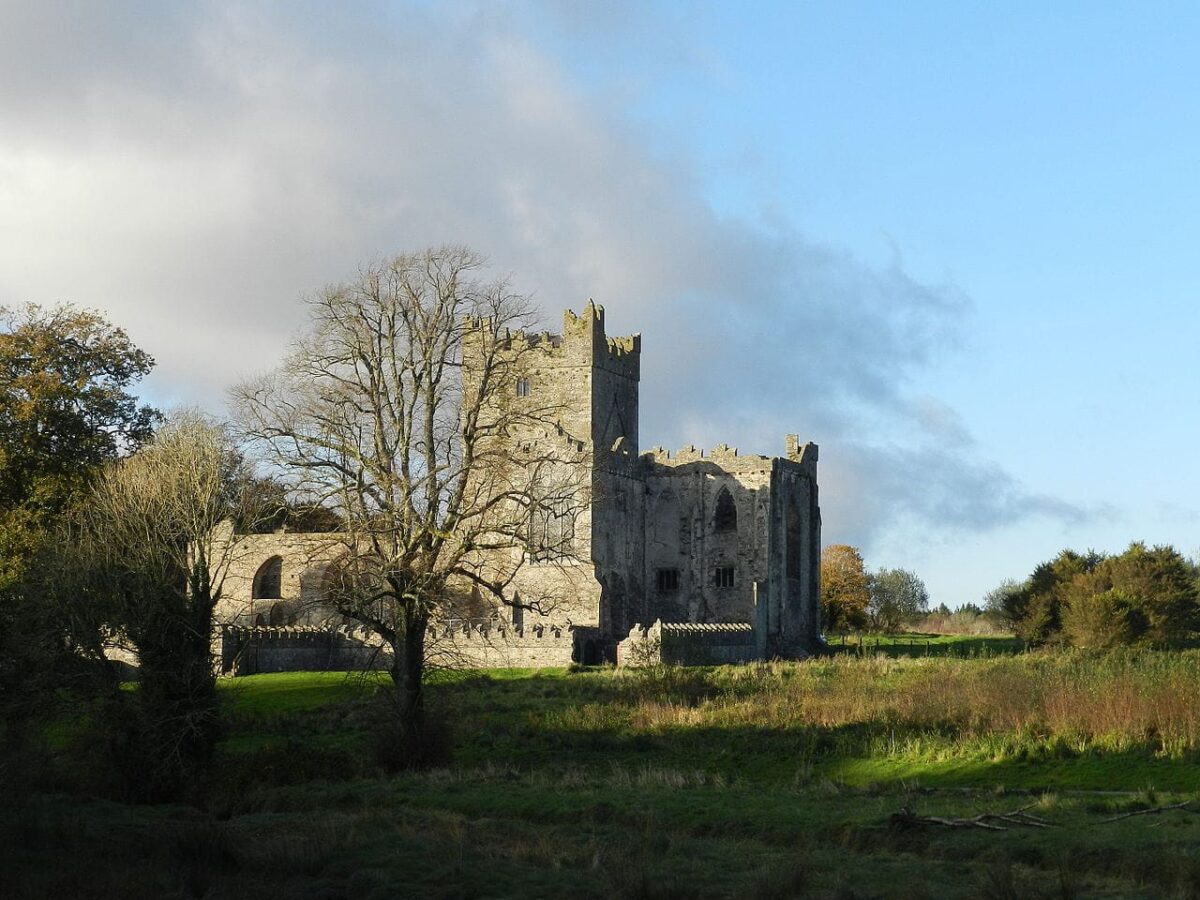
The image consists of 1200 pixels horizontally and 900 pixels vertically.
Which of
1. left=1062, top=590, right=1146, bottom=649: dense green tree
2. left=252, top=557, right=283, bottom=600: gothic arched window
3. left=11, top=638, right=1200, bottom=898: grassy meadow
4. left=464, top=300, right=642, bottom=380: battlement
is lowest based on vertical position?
left=11, top=638, right=1200, bottom=898: grassy meadow

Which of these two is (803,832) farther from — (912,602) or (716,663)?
(912,602)

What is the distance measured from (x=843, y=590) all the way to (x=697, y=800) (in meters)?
70.5

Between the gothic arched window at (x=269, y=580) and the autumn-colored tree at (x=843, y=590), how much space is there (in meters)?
31.0

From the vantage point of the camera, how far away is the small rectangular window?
214 ft

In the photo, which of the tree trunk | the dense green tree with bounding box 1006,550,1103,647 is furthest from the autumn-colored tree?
the tree trunk

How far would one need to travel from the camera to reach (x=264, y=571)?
61969 mm

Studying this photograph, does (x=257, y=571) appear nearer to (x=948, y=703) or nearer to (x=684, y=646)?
(x=684, y=646)

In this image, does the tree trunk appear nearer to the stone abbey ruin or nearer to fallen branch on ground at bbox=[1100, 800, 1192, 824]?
fallen branch on ground at bbox=[1100, 800, 1192, 824]

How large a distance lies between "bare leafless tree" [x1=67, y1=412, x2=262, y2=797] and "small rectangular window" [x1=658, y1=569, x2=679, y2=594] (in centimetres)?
1902

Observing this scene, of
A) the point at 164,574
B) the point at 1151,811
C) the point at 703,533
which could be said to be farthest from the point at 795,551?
the point at 1151,811

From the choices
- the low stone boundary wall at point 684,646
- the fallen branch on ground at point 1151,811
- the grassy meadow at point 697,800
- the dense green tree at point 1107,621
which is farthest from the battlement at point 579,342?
the fallen branch on ground at point 1151,811

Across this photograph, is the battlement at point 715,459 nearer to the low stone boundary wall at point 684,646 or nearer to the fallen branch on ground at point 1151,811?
the low stone boundary wall at point 684,646

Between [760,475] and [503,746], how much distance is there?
1409 inches

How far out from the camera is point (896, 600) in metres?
106
